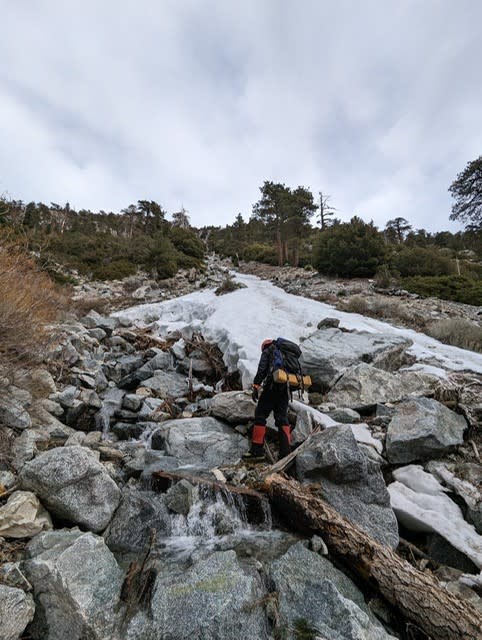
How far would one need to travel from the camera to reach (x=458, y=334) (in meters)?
8.23

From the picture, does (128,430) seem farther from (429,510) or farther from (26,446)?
(429,510)

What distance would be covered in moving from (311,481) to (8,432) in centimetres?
372

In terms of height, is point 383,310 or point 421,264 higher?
point 421,264

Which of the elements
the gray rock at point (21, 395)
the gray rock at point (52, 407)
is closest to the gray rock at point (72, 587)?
the gray rock at point (21, 395)

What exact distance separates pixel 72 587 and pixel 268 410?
121 inches

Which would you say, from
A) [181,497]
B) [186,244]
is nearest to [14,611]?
[181,497]

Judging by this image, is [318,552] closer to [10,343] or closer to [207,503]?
[207,503]

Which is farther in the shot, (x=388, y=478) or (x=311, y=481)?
(x=388, y=478)

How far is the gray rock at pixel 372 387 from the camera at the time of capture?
208 inches

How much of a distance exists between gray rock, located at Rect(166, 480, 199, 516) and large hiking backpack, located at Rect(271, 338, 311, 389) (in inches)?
73.2

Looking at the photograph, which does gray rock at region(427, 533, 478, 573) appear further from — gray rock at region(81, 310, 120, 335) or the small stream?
gray rock at region(81, 310, 120, 335)

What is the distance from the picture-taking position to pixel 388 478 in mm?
3783

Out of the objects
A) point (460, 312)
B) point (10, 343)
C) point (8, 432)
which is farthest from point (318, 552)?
point (460, 312)

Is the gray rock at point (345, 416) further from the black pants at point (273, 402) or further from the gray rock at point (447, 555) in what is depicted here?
the gray rock at point (447, 555)
